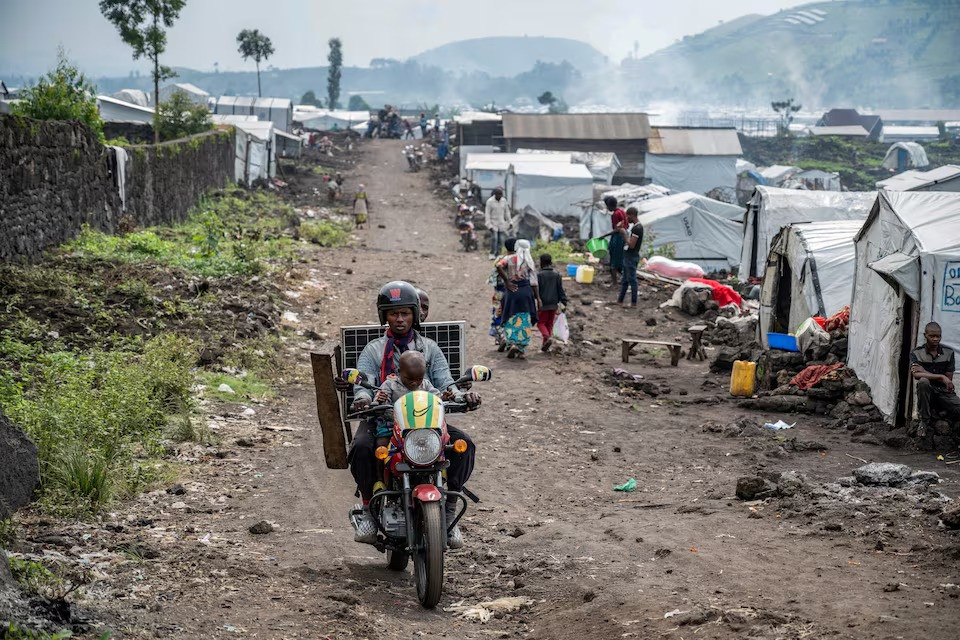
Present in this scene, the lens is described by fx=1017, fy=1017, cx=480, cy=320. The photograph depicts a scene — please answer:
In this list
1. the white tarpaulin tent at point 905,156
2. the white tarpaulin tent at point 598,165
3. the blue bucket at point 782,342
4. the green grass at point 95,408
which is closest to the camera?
the green grass at point 95,408

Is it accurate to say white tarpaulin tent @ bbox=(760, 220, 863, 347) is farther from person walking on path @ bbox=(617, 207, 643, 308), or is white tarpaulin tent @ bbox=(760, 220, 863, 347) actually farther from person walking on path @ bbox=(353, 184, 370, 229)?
person walking on path @ bbox=(353, 184, 370, 229)

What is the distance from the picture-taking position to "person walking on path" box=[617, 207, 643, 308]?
60.1ft

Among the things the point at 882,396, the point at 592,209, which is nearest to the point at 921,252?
the point at 882,396

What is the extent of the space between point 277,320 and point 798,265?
7.86 m

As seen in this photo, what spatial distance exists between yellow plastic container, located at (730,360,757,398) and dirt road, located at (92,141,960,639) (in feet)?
1.85

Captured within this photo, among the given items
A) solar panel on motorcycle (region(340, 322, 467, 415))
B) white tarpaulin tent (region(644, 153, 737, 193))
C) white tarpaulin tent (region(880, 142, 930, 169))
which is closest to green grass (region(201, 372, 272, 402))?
solar panel on motorcycle (region(340, 322, 467, 415))

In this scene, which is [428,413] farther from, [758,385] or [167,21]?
[167,21]

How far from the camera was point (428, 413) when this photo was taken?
5.45 metres

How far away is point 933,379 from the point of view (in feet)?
32.0

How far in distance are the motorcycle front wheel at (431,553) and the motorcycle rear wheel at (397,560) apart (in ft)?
2.00

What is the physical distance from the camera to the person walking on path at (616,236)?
1884 cm

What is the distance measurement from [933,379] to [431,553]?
6.49 m

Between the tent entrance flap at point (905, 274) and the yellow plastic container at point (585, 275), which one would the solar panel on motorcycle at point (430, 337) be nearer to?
the tent entrance flap at point (905, 274)

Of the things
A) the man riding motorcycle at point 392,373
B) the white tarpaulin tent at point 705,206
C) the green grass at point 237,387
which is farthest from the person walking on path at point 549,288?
the white tarpaulin tent at point 705,206
